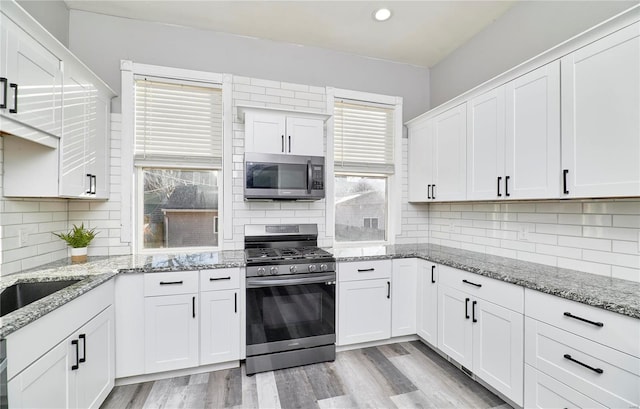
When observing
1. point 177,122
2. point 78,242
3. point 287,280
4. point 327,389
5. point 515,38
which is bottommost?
point 327,389

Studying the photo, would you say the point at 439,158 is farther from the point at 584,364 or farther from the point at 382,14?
the point at 584,364

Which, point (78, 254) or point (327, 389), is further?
point (78, 254)

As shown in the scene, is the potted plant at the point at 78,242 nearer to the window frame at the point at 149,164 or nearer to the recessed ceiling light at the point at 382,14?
the window frame at the point at 149,164

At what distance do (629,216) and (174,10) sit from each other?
386cm

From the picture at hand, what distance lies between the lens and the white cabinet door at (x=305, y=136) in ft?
9.61

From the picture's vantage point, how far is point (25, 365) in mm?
1280

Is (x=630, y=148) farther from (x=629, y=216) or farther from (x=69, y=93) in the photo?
(x=69, y=93)

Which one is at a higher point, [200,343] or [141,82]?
[141,82]

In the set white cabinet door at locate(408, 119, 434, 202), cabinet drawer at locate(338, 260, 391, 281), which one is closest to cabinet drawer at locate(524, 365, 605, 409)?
cabinet drawer at locate(338, 260, 391, 281)

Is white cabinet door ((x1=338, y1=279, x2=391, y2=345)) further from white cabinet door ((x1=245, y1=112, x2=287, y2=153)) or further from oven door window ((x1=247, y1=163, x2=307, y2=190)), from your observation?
white cabinet door ((x1=245, y1=112, x2=287, y2=153))

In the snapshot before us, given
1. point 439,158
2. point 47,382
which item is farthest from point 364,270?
point 47,382

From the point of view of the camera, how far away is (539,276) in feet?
6.48

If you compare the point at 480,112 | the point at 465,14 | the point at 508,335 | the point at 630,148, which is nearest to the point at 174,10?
the point at 465,14

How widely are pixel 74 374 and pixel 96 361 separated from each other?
0.91ft
